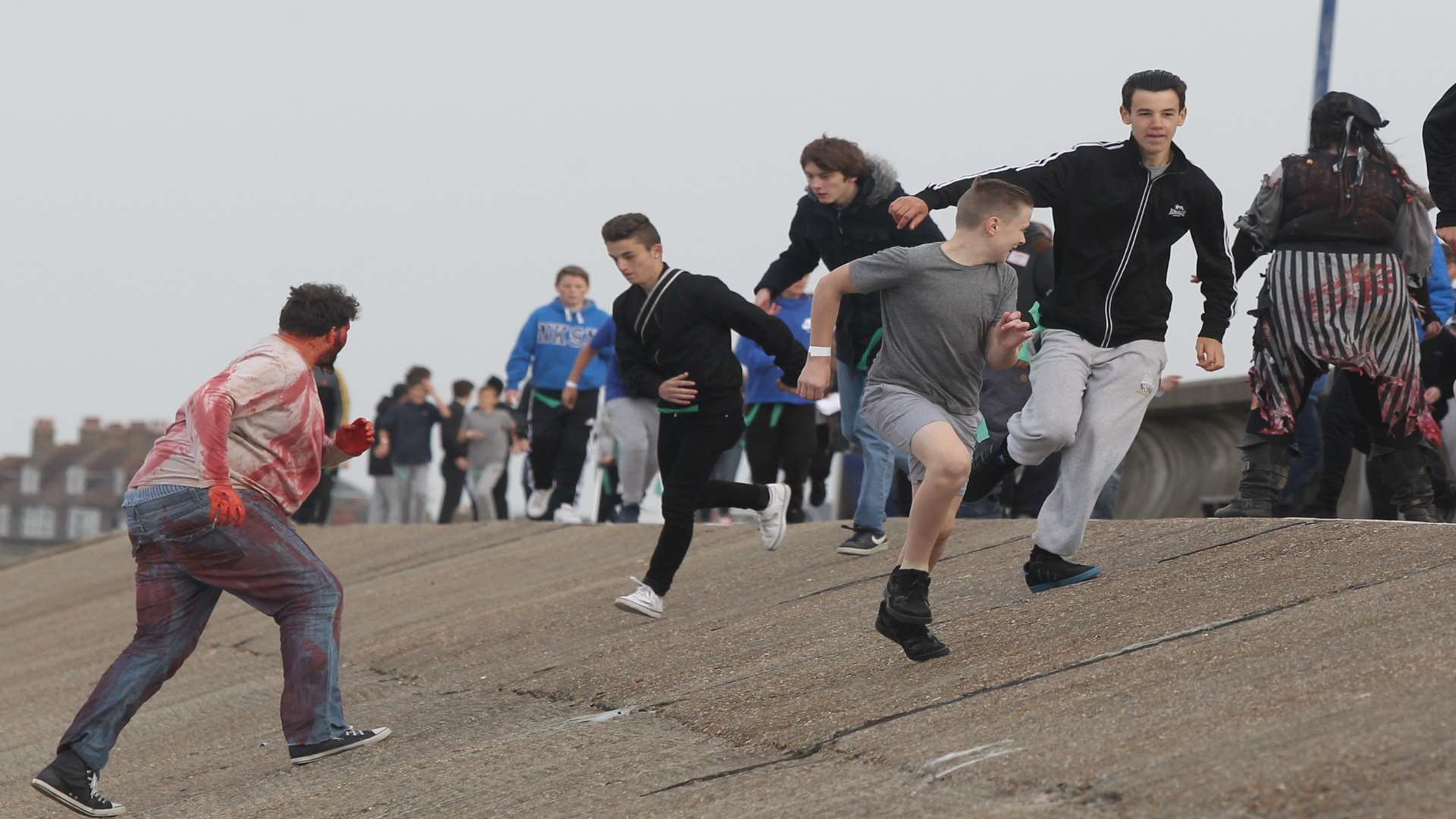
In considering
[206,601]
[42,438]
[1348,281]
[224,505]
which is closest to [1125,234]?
[1348,281]

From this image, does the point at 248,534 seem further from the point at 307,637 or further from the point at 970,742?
the point at 970,742

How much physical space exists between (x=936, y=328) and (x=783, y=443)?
5146mm

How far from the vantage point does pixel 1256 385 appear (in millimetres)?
7723

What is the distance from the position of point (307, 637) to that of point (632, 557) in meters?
4.42

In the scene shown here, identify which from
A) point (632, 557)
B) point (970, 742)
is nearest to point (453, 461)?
point (632, 557)

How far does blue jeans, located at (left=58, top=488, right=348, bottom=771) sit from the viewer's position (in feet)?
19.9

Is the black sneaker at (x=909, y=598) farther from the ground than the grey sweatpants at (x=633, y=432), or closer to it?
farther from the ground


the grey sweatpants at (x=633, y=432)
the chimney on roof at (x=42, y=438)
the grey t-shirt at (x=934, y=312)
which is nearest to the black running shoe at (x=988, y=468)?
the grey t-shirt at (x=934, y=312)

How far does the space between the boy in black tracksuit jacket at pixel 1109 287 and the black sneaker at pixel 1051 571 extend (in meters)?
0.06

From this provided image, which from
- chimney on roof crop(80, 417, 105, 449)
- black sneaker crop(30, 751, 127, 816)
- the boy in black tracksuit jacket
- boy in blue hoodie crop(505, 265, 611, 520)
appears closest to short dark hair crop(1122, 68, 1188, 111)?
the boy in black tracksuit jacket

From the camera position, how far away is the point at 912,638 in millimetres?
5871

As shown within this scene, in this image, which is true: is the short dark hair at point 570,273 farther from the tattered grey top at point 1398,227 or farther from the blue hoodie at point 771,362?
the tattered grey top at point 1398,227

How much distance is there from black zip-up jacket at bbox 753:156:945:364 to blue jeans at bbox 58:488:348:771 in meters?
2.97

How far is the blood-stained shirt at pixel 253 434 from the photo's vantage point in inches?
232
